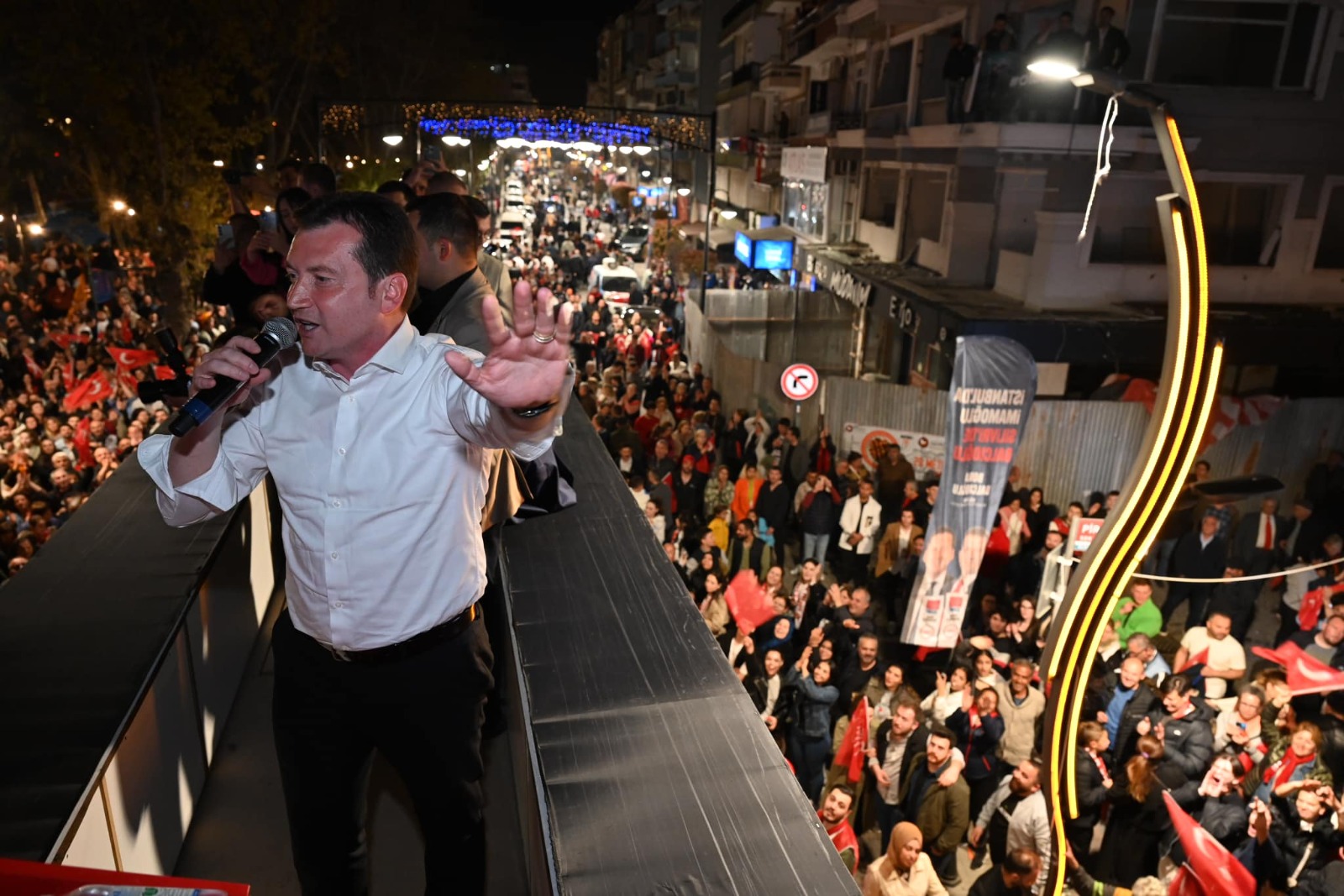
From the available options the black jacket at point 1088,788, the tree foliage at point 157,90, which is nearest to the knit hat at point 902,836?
the black jacket at point 1088,788

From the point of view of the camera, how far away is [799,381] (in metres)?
12.0

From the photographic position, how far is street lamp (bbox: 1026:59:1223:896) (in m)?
3.69

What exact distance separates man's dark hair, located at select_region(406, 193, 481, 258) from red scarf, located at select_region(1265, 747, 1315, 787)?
5.67m

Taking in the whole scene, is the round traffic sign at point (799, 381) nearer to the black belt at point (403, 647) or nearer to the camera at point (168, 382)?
the camera at point (168, 382)

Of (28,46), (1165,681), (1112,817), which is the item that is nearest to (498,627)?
(1112,817)

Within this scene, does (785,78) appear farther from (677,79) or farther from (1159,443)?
(677,79)

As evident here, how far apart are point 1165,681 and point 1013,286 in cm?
943

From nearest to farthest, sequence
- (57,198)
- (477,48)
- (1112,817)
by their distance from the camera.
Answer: (1112,817) → (57,198) → (477,48)

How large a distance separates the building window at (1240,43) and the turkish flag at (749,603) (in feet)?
35.3

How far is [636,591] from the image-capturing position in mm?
3398

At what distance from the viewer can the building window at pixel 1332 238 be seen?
14188 millimetres

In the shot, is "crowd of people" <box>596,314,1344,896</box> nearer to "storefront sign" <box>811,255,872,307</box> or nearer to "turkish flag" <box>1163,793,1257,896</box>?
"turkish flag" <box>1163,793,1257,896</box>

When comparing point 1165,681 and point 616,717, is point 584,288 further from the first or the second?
point 616,717

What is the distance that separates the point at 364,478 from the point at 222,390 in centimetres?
36
